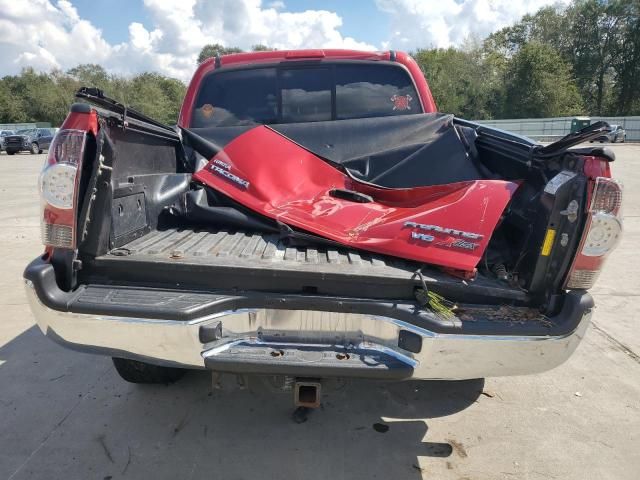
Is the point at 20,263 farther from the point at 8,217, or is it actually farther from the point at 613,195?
the point at 613,195

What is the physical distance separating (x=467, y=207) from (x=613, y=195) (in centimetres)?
64

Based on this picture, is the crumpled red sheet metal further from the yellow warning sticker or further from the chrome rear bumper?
the chrome rear bumper

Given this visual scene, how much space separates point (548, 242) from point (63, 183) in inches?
84.5

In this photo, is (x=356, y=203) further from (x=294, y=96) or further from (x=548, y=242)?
(x=294, y=96)

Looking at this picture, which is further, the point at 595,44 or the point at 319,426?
the point at 595,44

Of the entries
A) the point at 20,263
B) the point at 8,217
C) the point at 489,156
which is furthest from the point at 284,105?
the point at 8,217

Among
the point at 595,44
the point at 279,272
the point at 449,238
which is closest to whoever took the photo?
the point at 279,272

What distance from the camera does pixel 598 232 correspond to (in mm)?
2033

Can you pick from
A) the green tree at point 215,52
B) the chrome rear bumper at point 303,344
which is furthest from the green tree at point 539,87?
the chrome rear bumper at point 303,344

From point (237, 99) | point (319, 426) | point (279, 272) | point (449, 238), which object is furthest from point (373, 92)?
point (319, 426)

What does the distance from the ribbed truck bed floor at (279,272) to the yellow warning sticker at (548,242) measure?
213 millimetres

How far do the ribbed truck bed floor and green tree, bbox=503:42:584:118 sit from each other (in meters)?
60.5

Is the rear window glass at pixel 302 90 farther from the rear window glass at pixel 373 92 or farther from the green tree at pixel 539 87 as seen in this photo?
the green tree at pixel 539 87

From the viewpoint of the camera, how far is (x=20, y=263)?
19.5 ft
